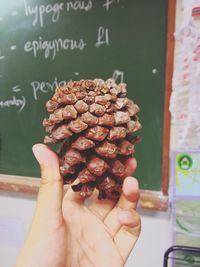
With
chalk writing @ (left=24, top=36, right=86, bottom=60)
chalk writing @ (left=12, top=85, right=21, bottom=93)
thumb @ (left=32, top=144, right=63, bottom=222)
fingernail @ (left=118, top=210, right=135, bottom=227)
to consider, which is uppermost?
chalk writing @ (left=24, top=36, right=86, bottom=60)

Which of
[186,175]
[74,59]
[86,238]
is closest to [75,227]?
[86,238]

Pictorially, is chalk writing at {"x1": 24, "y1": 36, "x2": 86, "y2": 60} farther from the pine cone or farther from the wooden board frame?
the pine cone

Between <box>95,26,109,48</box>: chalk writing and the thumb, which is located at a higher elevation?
<box>95,26,109,48</box>: chalk writing

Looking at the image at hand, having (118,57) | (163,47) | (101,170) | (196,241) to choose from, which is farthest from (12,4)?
(196,241)

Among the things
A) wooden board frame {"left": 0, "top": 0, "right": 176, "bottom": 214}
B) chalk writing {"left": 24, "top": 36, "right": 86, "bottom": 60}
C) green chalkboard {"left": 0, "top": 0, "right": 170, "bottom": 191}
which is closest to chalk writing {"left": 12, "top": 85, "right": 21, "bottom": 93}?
green chalkboard {"left": 0, "top": 0, "right": 170, "bottom": 191}

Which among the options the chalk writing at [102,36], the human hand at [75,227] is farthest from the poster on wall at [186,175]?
the chalk writing at [102,36]

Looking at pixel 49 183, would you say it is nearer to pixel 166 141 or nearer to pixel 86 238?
pixel 86 238

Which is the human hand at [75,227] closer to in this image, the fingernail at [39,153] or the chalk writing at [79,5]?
the fingernail at [39,153]
